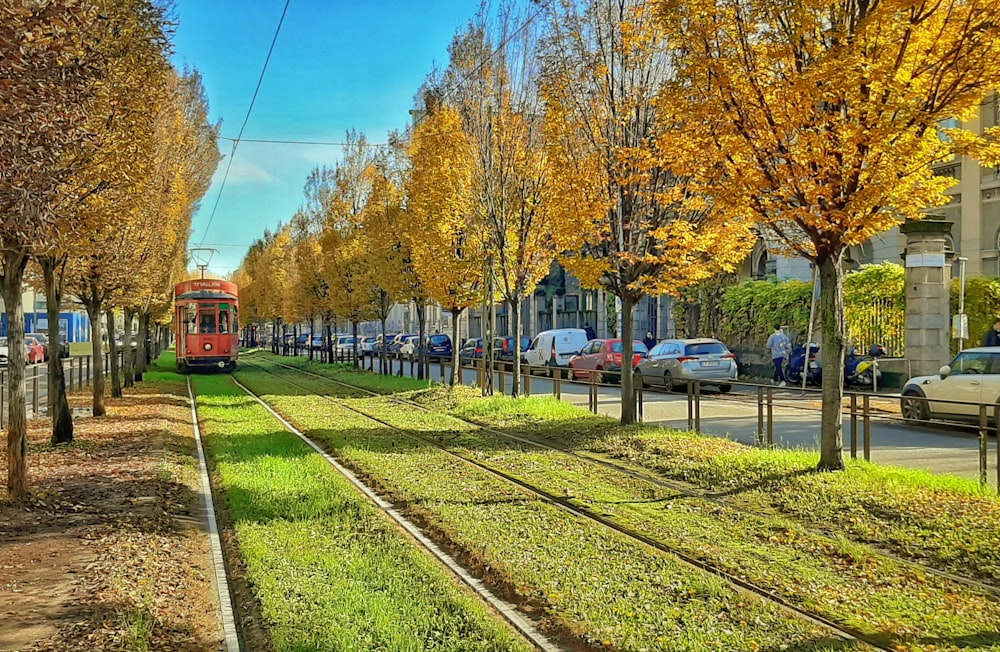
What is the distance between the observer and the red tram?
123 feet

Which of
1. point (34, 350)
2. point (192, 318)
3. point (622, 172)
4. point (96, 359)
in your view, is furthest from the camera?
point (34, 350)

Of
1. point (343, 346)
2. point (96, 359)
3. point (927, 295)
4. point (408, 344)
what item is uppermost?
point (927, 295)

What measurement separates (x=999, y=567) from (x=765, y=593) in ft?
7.07

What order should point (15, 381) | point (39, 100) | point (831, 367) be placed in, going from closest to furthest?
point (39, 100)
point (15, 381)
point (831, 367)

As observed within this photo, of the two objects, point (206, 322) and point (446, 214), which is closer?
point (446, 214)

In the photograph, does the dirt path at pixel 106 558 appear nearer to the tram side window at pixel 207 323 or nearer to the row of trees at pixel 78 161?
the row of trees at pixel 78 161

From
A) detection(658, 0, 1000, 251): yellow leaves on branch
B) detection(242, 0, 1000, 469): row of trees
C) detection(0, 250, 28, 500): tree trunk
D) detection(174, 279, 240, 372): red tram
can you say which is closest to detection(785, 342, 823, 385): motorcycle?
detection(242, 0, 1000, 469): row of trees

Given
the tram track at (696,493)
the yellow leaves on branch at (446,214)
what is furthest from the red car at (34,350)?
the tram track at (696,493)

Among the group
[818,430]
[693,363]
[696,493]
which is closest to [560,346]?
[693,363]

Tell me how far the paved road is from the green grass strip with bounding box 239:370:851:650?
204 inches

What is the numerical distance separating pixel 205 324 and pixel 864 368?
26.2 metres

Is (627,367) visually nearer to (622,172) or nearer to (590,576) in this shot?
(622,172)

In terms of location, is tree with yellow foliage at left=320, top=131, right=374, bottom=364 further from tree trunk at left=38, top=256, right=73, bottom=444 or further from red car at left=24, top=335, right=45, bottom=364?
tree trunk at left=38, top=256, right=73, bottom=444

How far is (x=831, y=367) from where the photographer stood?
35.1 ft
